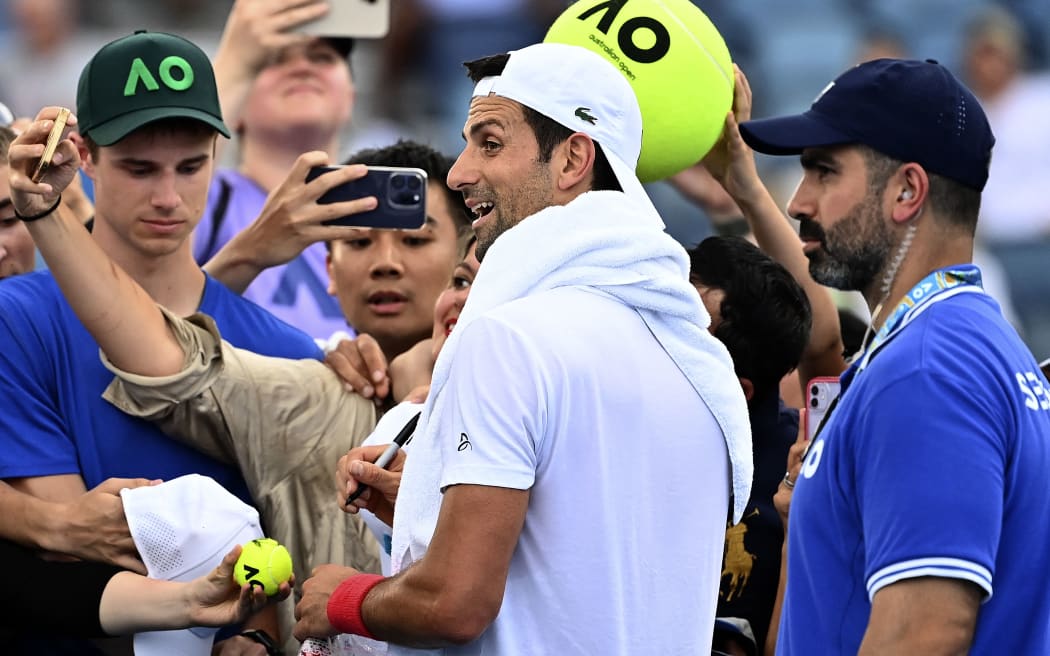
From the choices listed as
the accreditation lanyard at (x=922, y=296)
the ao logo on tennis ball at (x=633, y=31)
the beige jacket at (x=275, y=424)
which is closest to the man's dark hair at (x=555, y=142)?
the accreditation lanyard at (x=922, y=296)

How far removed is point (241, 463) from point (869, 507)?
1368mm

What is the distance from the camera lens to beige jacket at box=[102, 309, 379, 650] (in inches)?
120

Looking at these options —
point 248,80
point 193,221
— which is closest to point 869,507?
point 193,221

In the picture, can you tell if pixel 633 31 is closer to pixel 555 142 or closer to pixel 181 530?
pixel 555 142

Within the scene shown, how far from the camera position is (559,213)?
2523 mm

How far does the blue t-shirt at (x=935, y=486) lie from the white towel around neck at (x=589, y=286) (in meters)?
0.24

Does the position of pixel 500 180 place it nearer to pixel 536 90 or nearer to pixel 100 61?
pixel 536 90

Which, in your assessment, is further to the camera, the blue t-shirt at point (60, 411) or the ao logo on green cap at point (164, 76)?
the ao logo on green cap at point (164, 76)

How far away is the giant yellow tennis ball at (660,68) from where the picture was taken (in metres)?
3.21

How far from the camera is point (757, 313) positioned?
3322 mm

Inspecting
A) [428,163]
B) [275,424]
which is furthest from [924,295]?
[428,163]

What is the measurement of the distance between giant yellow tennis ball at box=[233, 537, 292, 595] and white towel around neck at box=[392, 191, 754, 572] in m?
0.43

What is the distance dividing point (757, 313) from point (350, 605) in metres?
1.24

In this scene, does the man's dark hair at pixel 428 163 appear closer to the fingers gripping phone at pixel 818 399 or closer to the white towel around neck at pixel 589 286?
the fingers gripping phone at pixel 818 399
